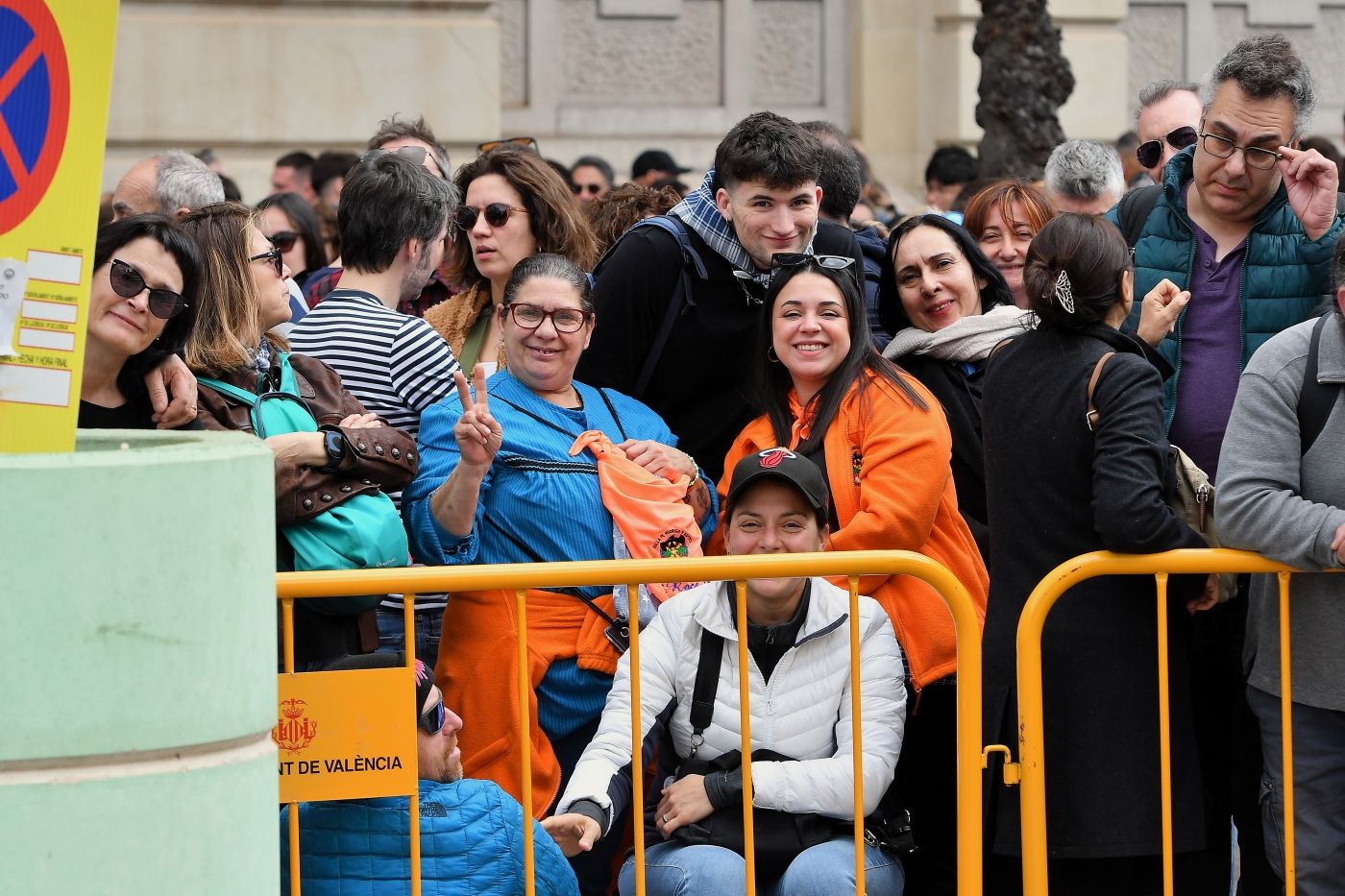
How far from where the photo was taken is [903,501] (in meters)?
4.45

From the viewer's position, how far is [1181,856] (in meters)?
4.53

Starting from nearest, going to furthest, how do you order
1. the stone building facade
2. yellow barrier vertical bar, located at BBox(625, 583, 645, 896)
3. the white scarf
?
yellow barrier vertical bar, located at BBox(625, 583, 645, 896), the white scarf, the stone building facade

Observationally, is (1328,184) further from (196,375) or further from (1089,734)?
(196,375)

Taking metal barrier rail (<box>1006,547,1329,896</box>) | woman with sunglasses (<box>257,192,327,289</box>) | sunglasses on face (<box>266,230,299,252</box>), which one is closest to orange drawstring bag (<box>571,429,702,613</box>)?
metal barrier rail (<box>1006,547,1329,896</box>)

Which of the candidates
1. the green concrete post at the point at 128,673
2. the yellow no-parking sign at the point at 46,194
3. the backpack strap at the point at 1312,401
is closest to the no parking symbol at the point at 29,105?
the yellow no-parking sign at the point at 46,194

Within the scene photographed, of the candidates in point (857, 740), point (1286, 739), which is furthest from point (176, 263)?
point (1286, 739)

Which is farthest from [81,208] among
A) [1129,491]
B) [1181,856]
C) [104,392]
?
[1181,856]

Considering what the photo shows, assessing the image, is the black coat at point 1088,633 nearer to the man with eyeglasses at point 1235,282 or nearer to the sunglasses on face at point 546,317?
the man with eyeglasses at point 1235,282

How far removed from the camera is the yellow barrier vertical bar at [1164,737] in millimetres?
4090

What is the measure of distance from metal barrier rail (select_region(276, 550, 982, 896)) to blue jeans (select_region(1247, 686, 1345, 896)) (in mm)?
756

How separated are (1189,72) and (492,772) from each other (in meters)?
13.4

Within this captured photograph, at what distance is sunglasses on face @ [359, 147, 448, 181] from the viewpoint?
17.3 feet

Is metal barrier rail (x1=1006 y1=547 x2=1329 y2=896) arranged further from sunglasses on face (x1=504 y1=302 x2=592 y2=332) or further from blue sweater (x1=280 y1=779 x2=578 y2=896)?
sunglasses on face (x1=504 y1=302 x2=592 y2=332)

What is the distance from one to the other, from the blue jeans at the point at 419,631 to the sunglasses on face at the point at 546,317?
0.77 meters
